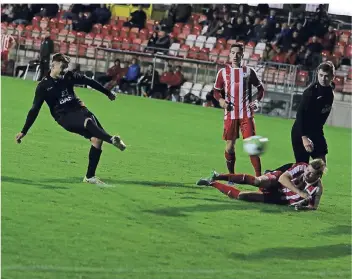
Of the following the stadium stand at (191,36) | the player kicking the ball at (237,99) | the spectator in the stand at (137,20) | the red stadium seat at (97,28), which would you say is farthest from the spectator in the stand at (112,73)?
the player kicking the ball at (237,99)

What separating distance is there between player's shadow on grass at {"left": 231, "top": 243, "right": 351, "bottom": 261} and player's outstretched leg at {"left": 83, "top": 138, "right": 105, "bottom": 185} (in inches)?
140

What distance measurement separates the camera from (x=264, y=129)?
84.8ft

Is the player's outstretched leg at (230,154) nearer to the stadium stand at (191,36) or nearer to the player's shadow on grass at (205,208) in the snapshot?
the player's shadow on grass at (205,208)

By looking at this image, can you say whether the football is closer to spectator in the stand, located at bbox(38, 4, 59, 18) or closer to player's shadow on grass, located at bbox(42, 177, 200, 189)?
player's shadow on grass, located at bbox(42, 177, 200, 189)

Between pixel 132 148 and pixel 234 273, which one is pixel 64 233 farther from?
pixel 132 148

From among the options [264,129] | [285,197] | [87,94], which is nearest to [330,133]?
[264,129]

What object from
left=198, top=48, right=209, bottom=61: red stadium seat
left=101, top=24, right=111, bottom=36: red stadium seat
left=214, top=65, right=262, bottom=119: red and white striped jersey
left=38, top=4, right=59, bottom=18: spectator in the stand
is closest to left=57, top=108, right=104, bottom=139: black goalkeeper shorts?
left=214, top=65, right=262, bottom=119: red and white striped jersey

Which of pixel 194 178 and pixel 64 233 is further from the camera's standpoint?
pixel 194 178

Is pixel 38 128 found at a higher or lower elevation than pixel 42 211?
lower

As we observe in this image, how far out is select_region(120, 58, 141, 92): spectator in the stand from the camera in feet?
109

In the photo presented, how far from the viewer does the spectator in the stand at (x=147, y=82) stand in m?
33.0

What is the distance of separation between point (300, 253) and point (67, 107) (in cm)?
430

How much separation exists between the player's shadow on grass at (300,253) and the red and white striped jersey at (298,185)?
1.72 meters

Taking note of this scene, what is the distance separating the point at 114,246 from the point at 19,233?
3.05 ft
